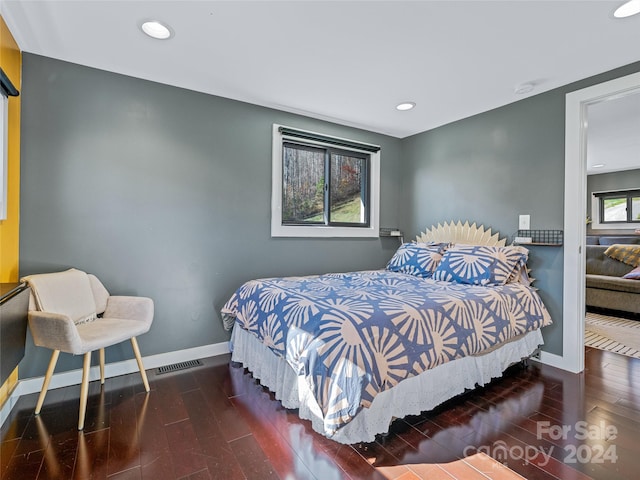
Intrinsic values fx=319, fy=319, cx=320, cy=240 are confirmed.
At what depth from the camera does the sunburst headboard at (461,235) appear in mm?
3195

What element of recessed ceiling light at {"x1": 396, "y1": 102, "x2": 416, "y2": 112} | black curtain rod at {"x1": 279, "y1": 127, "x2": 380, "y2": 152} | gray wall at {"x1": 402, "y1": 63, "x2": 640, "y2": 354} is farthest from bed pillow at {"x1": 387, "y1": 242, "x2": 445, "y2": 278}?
recessed ceiling light at {"x1": 396, "y1": 102, "x2": 416, "y2": 112}

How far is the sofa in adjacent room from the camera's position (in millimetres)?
4172

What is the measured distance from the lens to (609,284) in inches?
172

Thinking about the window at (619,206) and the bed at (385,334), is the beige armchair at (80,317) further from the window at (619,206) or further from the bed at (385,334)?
the window at (619,206)

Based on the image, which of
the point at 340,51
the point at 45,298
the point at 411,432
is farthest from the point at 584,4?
the point at 45,298

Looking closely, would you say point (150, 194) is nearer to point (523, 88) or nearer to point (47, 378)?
point (47, 378)

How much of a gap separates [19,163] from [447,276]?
336 cm

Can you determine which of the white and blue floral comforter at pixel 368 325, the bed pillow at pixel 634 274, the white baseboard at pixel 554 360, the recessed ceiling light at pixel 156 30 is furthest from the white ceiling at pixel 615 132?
the recessed ceiling light at pixel 156 30

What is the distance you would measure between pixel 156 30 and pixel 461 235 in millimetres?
3208

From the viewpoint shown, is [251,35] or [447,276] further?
[447,276]

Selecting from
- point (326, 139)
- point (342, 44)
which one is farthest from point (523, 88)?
point (326, 139)

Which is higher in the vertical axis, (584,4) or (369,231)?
(584,4)

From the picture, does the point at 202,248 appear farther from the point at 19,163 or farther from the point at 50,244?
the point at 19,163

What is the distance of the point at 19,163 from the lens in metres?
2.17
